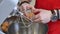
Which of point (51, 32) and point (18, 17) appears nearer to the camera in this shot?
point (18, 17)

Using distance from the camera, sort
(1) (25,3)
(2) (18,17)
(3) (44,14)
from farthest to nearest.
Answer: (1) (25,3) < (3) (44,14) < (2) (18,17)

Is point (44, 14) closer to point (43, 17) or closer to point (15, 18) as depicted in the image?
point (43, 17)

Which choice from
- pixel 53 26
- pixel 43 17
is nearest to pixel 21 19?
pixel 43 17

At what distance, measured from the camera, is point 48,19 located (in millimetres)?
833

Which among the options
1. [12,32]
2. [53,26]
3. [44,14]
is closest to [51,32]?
[53,26]

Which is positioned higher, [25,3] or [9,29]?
[25,3]

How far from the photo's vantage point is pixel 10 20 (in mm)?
712

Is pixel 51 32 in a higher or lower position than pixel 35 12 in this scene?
lower

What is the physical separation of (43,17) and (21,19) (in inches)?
7.0

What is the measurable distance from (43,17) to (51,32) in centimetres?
13

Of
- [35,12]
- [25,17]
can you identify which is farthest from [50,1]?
[25,17]

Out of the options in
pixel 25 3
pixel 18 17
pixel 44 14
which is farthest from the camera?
pixel 25 3

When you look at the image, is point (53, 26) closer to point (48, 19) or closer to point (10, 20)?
point (48, 19)

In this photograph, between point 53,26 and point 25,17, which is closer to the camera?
point 25,17
